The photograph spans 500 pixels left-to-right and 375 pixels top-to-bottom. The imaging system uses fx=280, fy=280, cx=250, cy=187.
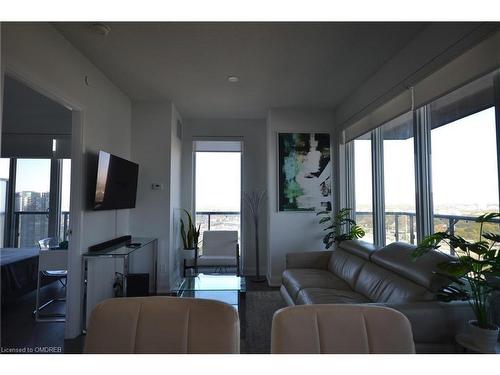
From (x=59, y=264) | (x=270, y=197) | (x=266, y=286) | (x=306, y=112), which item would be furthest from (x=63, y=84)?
(x=266, y=286)

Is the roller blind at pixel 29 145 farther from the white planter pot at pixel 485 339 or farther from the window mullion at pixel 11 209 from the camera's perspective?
the white planter pot at pixel 485 339

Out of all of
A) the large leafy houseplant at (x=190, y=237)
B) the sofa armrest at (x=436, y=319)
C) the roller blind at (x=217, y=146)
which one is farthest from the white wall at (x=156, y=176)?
the sofa armrest at (x=436, y=319)

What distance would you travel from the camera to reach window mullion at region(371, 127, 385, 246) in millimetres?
3471

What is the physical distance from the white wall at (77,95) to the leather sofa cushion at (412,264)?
285 centimetres

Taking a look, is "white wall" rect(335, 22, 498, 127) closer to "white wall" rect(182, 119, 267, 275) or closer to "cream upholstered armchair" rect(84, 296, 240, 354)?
"white wall" rect(182, 119, 267, 275)

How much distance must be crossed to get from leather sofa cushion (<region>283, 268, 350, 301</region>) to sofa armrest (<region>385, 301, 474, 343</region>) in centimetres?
104

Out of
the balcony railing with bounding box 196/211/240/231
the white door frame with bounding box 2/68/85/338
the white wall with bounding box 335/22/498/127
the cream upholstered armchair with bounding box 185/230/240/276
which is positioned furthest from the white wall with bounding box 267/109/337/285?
the white door frame with bounding box 2/68/85/338

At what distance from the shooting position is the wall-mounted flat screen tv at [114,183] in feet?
9.53

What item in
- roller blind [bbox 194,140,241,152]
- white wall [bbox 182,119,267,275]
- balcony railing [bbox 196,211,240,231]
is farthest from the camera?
balcony railing [bbox 196,211,240,231]

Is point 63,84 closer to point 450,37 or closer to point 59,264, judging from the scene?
point 59,264

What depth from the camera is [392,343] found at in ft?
3.00

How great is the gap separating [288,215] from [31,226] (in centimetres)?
452

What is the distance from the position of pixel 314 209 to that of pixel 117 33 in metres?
3.34

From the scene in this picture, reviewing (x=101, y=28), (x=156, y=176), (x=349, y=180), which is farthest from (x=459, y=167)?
(x=156, y=176)
